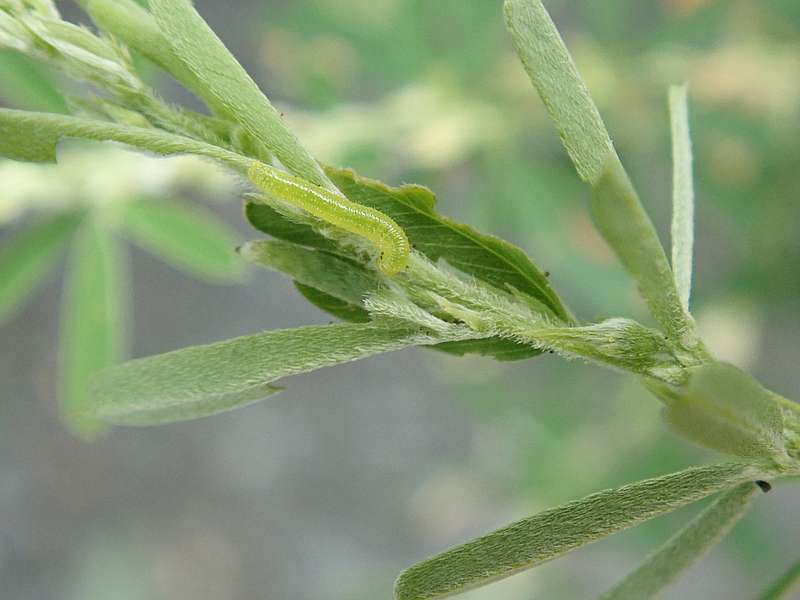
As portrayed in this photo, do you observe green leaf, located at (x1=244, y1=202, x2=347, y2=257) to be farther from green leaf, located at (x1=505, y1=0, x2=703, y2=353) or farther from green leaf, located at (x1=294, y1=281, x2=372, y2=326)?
green leaf, located at (x1=505, y1=0, x2=703, y2=353)

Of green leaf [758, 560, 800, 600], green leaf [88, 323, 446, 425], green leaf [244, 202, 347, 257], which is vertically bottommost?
green leaf [758, 560, 800, 600]

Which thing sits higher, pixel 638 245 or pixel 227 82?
pixel 227 82

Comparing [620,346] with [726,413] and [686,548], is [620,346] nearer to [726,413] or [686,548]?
[726,413]

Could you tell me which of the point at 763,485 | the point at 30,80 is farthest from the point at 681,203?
the point at 30,80

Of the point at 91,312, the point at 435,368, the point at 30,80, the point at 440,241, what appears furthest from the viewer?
the point at 435,368

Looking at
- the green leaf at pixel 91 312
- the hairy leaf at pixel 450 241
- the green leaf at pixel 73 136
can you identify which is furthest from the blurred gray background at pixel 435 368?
the green leaf at pixel 91 312

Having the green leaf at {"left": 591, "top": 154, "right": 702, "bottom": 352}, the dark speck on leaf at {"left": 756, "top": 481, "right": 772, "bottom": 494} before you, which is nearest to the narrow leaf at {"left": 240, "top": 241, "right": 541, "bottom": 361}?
the green leaf at {"left": 591, "top": 154, "right": 702, "bottom": 352}
